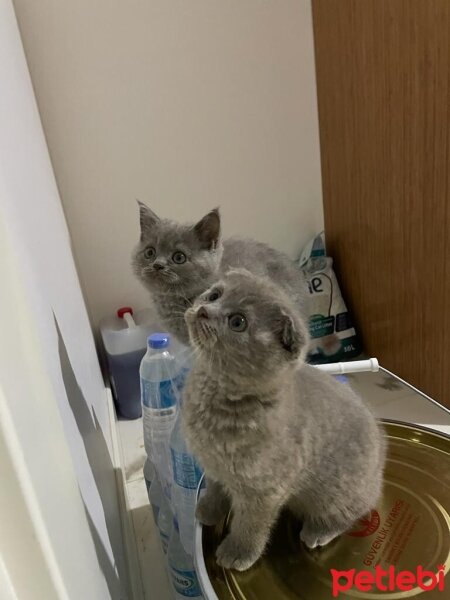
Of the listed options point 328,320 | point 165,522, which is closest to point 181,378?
point 165,522

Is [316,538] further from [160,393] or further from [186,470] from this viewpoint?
[160,393]

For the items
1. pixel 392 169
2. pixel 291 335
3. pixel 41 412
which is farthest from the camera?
pixel 392 169

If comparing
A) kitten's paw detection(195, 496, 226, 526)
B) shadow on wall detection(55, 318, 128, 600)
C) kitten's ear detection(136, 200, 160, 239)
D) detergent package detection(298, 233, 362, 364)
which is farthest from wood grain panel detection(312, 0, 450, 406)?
shadow on wall detection(55, 318, 128, 600)

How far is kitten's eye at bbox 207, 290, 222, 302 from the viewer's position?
73 centimetres

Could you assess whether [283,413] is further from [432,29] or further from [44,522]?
[432,29]

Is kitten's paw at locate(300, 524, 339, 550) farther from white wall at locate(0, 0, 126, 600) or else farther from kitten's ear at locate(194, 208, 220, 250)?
kitten's ear at locate(194, 208, 220, 250)

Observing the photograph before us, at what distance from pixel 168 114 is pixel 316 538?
43.4 inches

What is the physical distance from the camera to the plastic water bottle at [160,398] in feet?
3.41

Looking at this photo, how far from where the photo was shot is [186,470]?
99cm

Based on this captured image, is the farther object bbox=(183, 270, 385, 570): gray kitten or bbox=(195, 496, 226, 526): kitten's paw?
bbox=(195, 496, 226, 526): kitten's paw

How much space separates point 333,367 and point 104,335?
72 centimetres

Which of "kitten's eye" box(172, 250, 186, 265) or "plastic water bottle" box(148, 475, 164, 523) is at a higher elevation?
"kitten's eye" box(172, 250, 186, 265)

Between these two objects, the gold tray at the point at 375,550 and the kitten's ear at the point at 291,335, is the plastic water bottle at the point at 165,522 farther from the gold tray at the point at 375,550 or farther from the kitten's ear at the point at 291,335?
the kitten's ear at the point at 291,335

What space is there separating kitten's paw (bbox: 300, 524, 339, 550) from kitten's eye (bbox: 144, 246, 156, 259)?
1.87ft
